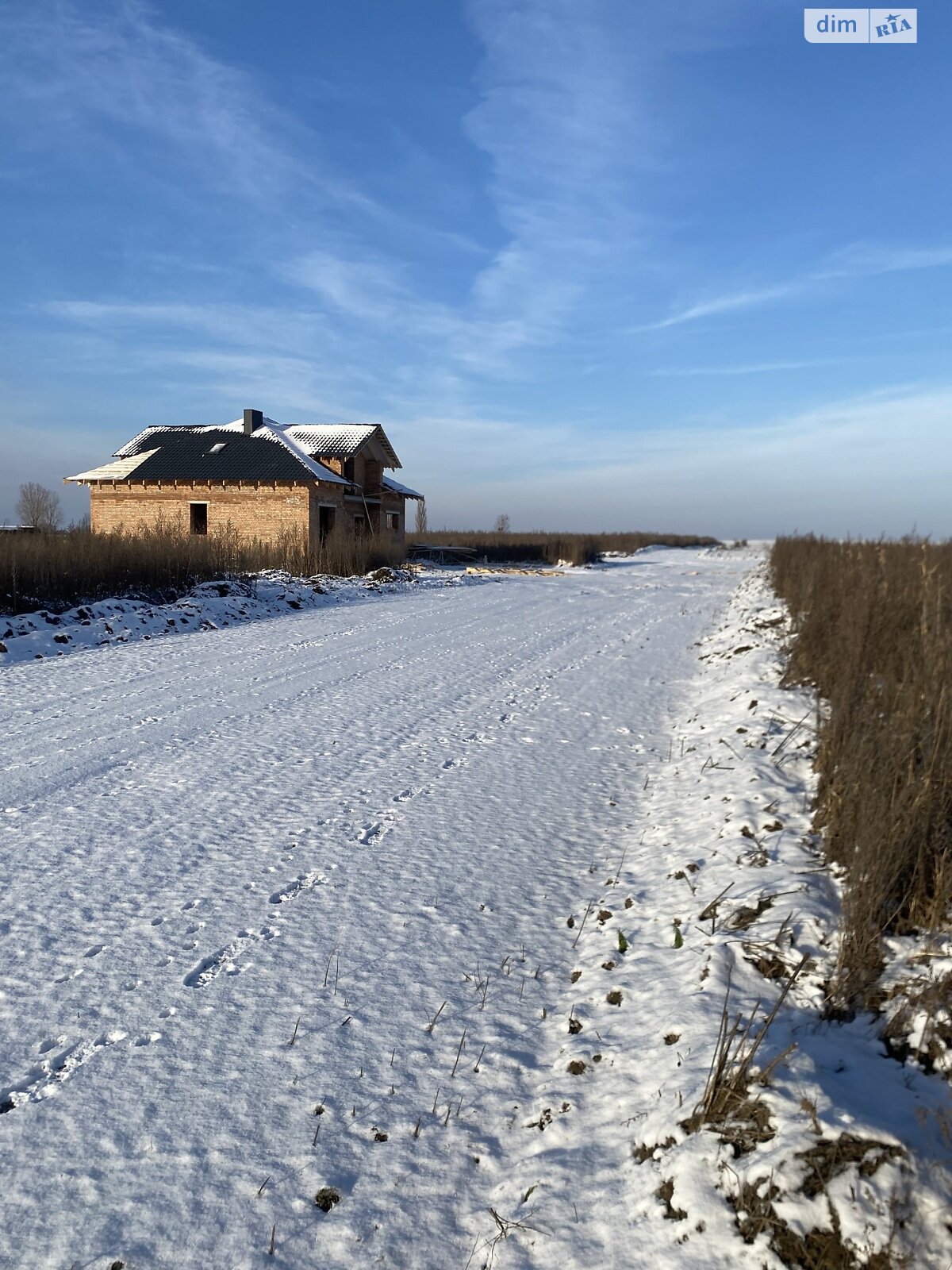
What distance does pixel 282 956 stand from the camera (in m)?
3.33

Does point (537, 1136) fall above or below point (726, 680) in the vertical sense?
below

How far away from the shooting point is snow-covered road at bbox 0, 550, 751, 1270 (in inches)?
87.4

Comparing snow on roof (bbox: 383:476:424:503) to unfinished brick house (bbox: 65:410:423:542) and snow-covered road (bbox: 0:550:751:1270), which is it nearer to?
unfinished brick house (bbox: 65:410:423:542)

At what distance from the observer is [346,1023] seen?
2945 millimetres

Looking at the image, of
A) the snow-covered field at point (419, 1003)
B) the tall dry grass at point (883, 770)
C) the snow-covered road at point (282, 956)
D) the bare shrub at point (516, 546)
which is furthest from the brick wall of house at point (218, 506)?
the tall dry grass at point (883, 770)

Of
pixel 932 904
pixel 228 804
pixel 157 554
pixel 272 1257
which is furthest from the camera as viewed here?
pixel 157 554

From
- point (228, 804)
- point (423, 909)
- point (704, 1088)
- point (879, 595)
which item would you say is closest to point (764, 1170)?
point (704, 1088)

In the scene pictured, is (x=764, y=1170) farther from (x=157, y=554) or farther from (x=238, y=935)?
(x=157, y=554)

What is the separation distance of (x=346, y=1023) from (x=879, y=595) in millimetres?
6788

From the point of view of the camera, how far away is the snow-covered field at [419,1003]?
7.03ft

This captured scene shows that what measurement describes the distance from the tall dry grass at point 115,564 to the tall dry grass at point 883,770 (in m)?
11.4

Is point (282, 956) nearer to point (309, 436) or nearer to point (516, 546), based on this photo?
point (309, 436)

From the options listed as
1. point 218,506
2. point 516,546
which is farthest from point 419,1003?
point 516,546

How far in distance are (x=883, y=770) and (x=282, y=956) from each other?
2.85 meters
